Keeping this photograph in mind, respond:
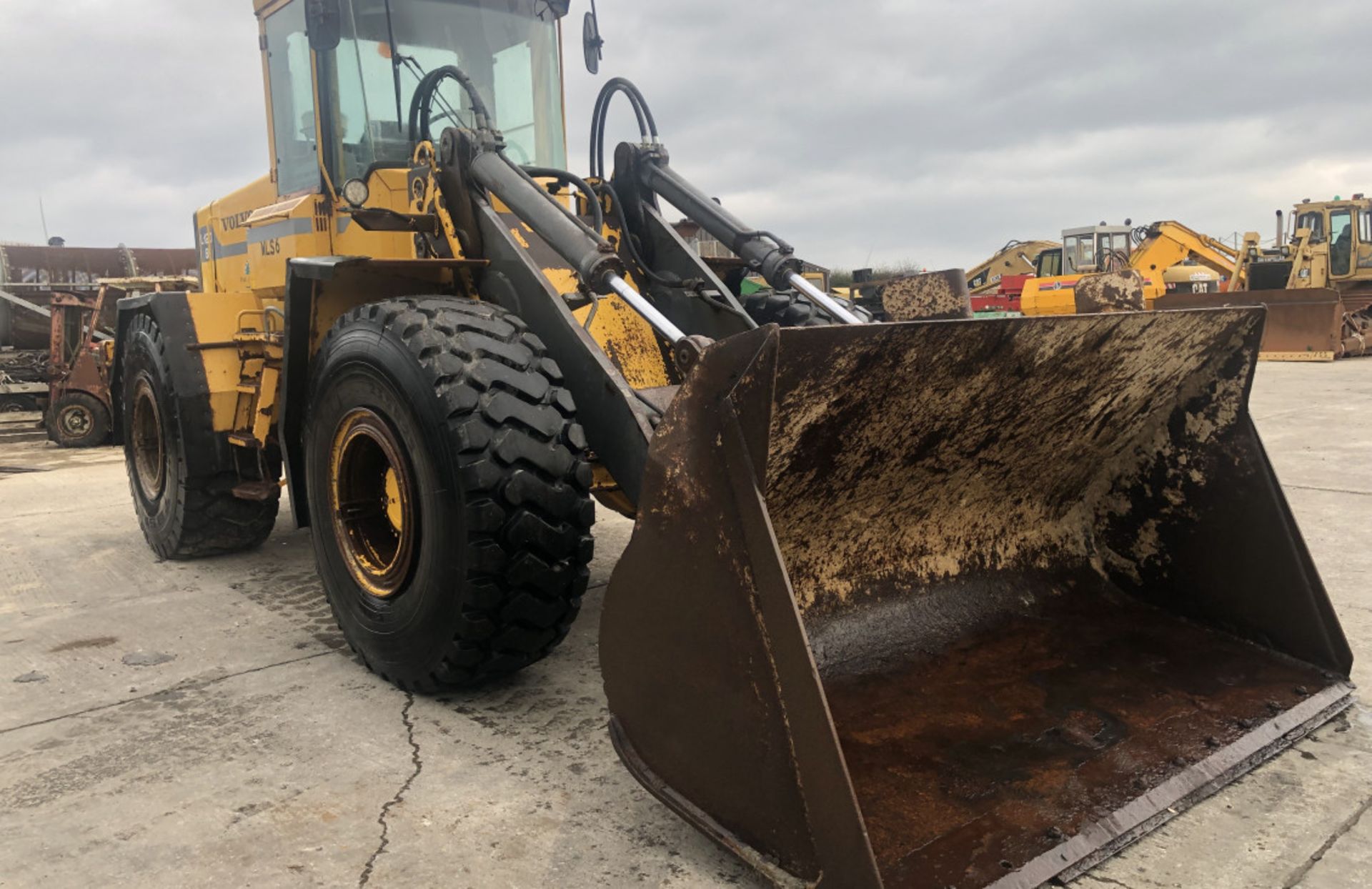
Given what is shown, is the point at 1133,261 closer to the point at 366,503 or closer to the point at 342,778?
the point at 366,503

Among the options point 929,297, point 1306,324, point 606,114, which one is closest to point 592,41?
point 606,114

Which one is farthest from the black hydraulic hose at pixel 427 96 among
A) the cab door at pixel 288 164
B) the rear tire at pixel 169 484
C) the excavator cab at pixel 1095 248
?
the excavator cab at pixel 1095 248

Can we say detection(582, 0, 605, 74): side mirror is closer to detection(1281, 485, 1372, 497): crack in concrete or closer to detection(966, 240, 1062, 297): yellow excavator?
detection(1281, 485, 1372, 497): crack in concrete

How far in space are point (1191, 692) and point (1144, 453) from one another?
90 cm

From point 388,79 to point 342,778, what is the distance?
304 cm

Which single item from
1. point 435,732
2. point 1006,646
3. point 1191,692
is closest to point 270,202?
point 435,732

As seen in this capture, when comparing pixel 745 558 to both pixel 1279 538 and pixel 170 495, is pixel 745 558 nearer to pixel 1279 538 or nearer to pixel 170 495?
pixel 1279 538

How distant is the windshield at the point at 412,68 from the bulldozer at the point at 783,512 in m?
0.02

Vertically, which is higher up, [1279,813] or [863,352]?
[863,352]

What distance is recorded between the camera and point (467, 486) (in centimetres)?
296

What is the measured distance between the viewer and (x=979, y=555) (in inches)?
138

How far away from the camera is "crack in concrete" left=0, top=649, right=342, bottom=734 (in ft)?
11.0

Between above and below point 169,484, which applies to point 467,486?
above

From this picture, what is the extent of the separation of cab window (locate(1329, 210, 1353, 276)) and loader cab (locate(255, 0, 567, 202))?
2159 centimetres
